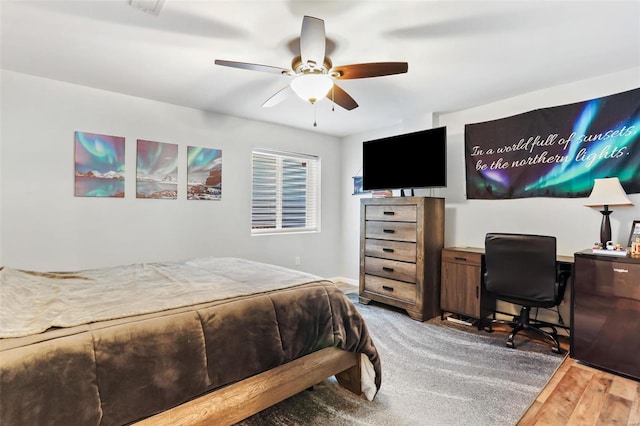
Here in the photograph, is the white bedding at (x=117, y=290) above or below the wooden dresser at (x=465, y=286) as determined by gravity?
above

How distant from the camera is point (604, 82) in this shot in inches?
106

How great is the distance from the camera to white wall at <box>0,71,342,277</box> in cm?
264

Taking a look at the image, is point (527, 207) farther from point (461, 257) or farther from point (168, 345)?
point (168, 345)

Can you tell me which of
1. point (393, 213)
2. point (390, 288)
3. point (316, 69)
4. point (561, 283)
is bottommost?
point (390, 288)

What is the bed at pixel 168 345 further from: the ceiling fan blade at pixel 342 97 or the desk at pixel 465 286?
the desk at pixel 465 286

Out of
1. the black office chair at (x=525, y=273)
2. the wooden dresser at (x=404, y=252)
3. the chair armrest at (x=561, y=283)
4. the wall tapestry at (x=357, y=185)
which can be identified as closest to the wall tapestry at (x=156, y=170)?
the wooden dresser at (x=404, y=252)

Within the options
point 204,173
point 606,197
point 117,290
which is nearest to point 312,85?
point 117,290

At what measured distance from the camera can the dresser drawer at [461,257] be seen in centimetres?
305

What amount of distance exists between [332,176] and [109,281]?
354cm

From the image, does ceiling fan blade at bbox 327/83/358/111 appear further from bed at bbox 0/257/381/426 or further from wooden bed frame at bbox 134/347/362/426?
wooden bed frame at bbox 134/347/362/426

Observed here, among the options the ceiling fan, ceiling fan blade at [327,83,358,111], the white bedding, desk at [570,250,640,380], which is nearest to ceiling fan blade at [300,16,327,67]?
the ceiling fan

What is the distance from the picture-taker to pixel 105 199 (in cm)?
303

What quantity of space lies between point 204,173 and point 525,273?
3.33 metres

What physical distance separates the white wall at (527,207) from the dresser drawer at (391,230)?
2.15ft
